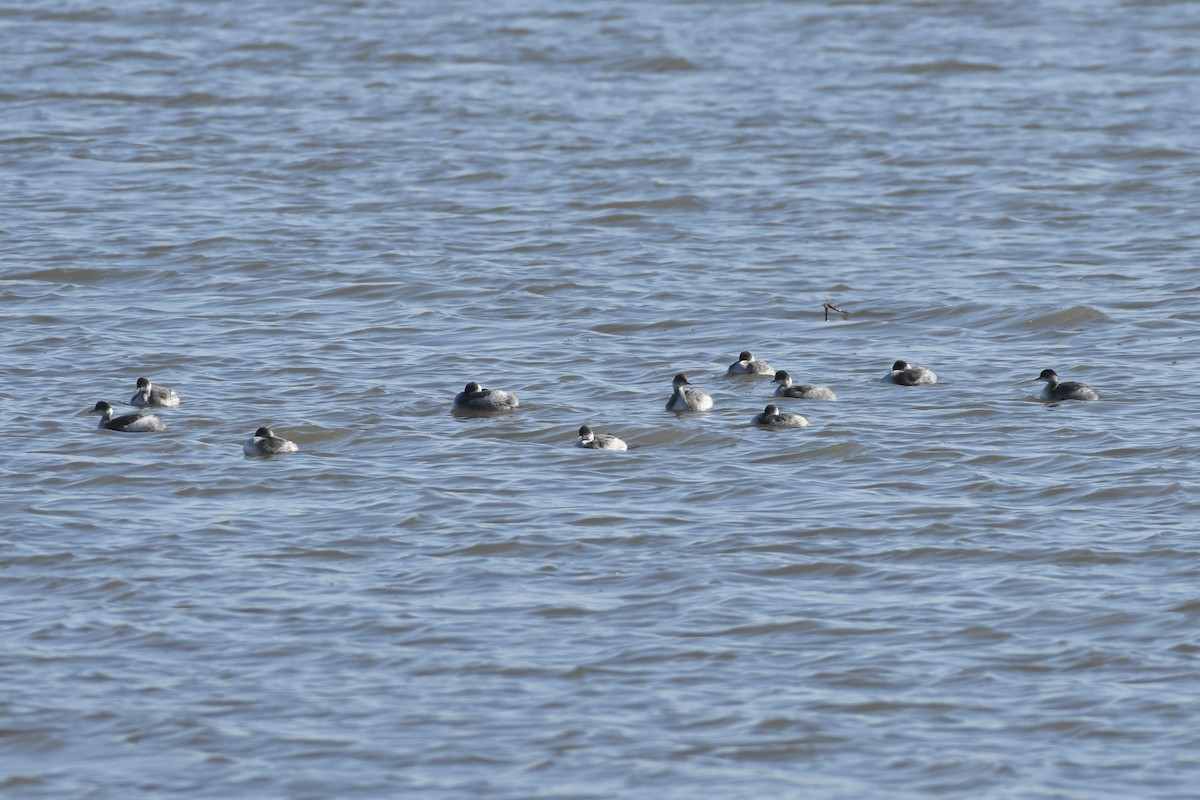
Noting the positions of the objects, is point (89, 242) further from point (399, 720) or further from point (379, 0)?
point (379, 0)

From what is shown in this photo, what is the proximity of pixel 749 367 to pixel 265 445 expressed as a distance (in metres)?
5.34

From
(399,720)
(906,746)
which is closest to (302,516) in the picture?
(399,720)

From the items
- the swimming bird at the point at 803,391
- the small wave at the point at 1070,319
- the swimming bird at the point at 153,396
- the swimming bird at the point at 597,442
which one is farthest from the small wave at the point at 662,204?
the swimming bird at the point at 597,442

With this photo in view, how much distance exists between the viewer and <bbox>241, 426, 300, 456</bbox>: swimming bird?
17.0 meters

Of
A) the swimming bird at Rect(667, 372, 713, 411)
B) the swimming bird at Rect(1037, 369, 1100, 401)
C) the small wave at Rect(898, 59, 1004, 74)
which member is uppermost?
the small wave at Rect(898, 59, 1004, 74)

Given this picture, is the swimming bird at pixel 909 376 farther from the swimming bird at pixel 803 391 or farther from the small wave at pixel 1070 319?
the small wave at pixel 1070 319

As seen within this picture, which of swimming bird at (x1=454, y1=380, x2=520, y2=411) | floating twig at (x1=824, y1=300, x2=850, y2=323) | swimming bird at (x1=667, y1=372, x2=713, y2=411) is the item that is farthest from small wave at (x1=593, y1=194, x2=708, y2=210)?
swimming bird at (x1=454, y1=380, x2=520, y2=411)

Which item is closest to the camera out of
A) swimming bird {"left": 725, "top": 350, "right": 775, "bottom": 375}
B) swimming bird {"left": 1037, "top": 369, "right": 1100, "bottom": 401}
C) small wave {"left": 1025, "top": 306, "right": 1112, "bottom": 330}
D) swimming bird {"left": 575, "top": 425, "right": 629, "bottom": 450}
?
swimming bird {"left": 575, "top": 425, "right": 629, "bottom": 450}

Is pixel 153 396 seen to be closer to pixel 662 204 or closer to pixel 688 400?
pixel 688 400

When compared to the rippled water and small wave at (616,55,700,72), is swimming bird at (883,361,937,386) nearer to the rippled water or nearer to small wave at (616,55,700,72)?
the rippled water

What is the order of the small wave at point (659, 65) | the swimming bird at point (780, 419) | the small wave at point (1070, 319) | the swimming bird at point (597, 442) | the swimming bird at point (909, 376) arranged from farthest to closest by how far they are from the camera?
the small wave at point (659, 65) < the small wave at point (1070, 319) < the swimming bird at point (909, 376) < the swimming bird at point (780, 419) < the swimming bird at point (597, 442)

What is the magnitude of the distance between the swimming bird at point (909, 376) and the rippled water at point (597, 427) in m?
0.24

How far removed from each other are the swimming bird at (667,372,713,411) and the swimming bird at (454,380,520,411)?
150 centimetres

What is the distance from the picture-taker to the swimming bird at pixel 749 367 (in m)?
19.9
